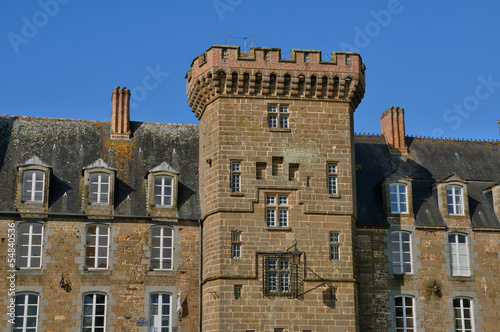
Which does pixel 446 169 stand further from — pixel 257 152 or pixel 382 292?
pixel 257 152

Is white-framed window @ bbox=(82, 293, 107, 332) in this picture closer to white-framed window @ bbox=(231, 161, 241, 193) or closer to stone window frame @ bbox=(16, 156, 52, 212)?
stone window frame @ bbox=(16, 156, 52, 212)

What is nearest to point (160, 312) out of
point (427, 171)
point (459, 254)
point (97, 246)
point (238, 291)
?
point (238, 291)

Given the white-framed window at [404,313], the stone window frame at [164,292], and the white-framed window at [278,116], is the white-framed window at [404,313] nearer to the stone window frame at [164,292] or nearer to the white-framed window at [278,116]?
the white-framed window at [278,116]

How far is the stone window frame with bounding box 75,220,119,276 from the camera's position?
29438 millimetres

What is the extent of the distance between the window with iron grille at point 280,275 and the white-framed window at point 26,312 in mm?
8589

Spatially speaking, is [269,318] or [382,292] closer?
[269,318]

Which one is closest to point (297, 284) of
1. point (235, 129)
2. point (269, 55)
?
point (235, 129)

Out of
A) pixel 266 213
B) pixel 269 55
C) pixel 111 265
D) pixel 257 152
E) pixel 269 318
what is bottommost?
pixel 269 318

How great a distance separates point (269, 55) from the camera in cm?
3069

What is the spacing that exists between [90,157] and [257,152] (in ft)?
24.4

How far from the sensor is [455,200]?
3303cm

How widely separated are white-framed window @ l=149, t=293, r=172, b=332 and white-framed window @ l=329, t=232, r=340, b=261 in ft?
21.2

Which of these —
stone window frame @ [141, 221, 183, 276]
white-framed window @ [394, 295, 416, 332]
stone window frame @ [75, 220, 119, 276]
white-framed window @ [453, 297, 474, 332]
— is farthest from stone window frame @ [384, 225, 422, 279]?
stone window frame @ [75, 220, 119, 276]

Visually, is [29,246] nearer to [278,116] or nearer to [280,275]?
[280,275]
